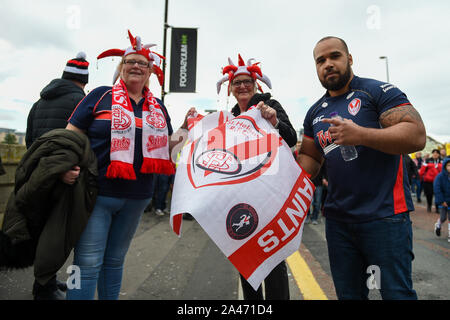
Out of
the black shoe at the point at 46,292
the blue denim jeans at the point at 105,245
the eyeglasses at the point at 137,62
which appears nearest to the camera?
the blue denim jeans at the point at 105,245

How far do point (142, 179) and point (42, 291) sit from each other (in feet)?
4.68

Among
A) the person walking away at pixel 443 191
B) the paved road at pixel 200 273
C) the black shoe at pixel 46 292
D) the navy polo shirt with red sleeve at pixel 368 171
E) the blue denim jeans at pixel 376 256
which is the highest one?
the navy polo shirt with red sleeve at pixel 368 171

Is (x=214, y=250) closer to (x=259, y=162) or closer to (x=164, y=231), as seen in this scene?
(x=164, y=231)

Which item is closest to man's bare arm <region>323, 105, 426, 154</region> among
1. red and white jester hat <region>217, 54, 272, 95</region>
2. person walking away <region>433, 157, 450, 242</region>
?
red and white jester hat <region>217, 54, 272, 95</region>

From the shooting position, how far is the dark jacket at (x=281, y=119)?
1.88m

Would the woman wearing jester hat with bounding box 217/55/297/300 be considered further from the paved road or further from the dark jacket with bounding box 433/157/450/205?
the dark jacket with bounding box 433/157/450/205

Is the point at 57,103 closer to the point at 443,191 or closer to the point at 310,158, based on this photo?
the point at 310,158

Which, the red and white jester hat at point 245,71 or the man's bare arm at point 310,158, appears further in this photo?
the red and white jester hat at point 245,71

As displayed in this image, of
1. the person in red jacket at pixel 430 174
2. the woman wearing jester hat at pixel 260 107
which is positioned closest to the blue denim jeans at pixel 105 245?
the woman wearing jester hat at pixel 260 107

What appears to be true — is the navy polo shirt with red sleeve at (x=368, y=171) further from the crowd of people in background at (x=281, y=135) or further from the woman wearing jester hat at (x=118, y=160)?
the woman wearing jester hat at (x=118, y=160)

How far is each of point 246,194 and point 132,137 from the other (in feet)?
3.06

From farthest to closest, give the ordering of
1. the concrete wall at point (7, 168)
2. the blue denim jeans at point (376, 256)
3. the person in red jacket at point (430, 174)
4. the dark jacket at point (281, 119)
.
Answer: the person in red jacket at point (430, 174)
the concrete wall at point (7, 168)
the dark jacket at point (281, 119)
the blue denim jeans at point (376, 256)

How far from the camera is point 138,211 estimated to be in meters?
2.05

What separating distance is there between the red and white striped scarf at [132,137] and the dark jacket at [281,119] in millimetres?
713
